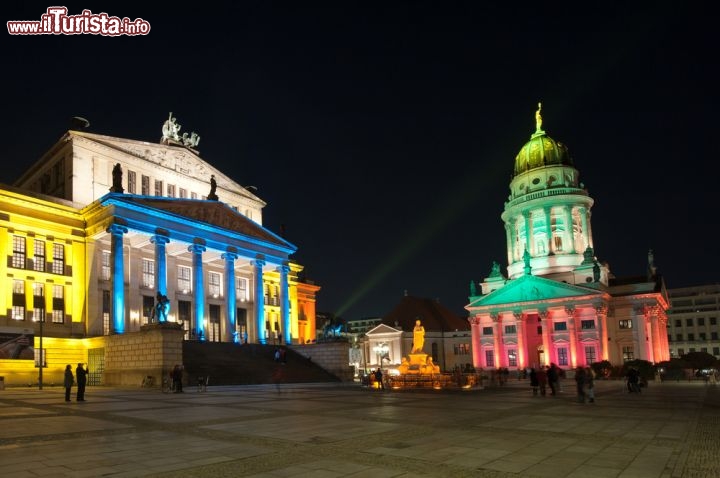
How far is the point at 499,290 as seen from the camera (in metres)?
86.8

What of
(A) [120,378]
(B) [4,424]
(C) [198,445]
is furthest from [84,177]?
(C) [198,445]

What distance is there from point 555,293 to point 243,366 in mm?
53675

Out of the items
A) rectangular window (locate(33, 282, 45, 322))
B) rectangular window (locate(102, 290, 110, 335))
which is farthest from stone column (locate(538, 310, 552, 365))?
rectangular window (locate(33, 282, 45, 322))

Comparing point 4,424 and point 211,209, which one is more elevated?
point 211,209

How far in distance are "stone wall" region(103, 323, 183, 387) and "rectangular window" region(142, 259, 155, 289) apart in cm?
1218

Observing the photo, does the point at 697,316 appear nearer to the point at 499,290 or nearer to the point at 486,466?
Answer: the point at 499,290

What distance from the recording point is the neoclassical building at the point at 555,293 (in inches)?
3145

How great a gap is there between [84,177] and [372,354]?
199 feet

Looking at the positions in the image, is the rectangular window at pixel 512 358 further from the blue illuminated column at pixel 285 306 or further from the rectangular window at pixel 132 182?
the rectangular window at pixel 132 182

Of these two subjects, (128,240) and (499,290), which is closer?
(128,240)

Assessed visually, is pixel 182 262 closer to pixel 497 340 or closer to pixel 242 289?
pixel 242 289

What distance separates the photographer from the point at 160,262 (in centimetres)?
4656

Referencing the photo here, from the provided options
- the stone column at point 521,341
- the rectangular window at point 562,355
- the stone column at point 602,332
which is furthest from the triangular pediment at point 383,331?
the stone column at point 602,332

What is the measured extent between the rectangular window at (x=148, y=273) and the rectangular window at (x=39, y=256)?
9.38 m
